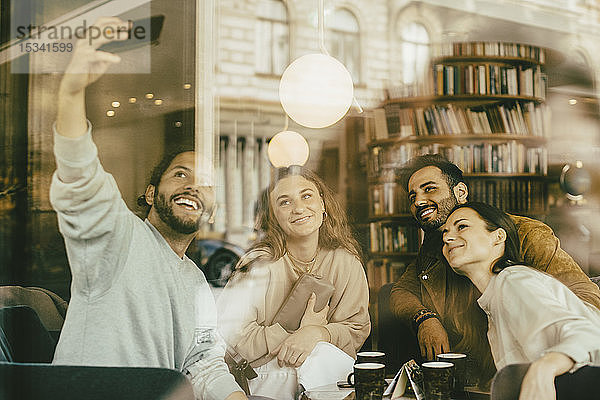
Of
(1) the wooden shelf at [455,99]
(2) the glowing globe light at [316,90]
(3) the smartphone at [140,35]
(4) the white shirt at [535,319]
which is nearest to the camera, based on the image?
(3) the smartphone at [140,35]

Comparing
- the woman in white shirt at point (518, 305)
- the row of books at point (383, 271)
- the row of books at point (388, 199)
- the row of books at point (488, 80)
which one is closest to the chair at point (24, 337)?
the row of books at point (383, 271)

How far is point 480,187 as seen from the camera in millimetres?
2711

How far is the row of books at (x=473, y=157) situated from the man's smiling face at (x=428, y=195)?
0.29ft

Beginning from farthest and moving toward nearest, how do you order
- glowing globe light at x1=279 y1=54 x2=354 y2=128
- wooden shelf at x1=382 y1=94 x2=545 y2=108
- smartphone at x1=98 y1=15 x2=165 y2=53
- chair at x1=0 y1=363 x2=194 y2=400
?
wooden shelf at x1=382 y1=94 x2=545 y2=108, glowing globe light at x1=279 y1=54 x2=354 y2=128, smartphone at x1=98 y1=15 x2=165 y2=53, chair at x1=0 y1=363 x2=194 y2=400

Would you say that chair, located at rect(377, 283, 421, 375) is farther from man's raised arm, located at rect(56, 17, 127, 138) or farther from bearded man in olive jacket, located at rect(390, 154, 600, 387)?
man's raised arm, located at rect(56, 17, 127, 138)

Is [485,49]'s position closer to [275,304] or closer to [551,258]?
[551,258]

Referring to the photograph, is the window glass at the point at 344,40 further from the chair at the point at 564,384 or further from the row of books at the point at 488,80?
the chair at the point at 564,384

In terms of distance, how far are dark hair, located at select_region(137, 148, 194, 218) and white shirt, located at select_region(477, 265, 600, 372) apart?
4.71 ft

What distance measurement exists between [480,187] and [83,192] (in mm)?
1672

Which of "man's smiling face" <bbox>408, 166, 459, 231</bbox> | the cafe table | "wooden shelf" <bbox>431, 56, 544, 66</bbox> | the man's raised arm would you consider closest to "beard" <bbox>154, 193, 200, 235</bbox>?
the man's raised arm

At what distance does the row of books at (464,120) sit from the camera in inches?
107

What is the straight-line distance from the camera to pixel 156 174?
8.04 feet

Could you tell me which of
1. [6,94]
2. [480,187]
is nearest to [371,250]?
[480,187]

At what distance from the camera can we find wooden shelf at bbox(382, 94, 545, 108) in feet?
8.96
